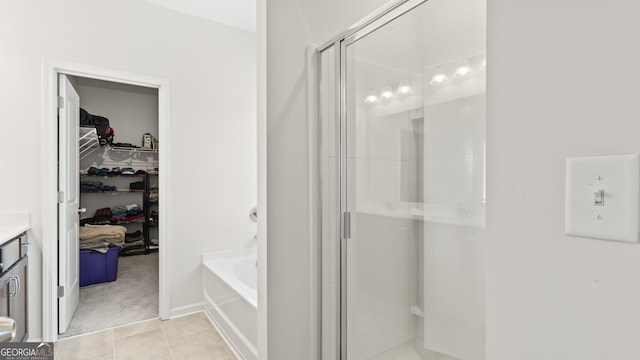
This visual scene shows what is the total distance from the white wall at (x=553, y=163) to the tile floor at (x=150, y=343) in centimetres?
206

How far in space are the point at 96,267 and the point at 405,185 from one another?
3712mm

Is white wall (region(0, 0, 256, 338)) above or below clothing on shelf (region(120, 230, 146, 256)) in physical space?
above

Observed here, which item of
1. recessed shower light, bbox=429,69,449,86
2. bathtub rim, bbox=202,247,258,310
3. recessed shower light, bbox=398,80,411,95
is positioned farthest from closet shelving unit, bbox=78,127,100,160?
recessed shower light, bbox=429,69,449,86

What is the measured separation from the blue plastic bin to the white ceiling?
2694 mm

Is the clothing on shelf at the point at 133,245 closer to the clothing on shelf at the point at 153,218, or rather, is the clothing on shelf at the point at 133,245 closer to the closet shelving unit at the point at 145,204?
the closet shelving unit at the point at 145,204

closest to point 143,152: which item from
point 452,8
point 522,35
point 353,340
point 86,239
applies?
point 86,239

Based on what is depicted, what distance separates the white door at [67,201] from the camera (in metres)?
2.34

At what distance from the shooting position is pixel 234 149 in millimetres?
3059

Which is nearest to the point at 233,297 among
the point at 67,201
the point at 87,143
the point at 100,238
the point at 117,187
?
the point at 67,201

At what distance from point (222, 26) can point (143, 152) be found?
3000 mm

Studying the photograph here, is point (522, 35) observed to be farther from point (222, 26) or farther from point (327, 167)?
point (222, 26)

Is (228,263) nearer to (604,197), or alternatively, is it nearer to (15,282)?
(15,282)

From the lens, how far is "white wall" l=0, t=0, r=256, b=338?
85.7 inches

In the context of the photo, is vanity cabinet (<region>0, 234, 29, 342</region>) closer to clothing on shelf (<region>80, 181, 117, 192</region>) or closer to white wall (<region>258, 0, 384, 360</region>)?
white wall (<region>258, 0, 384, 360</region>)
